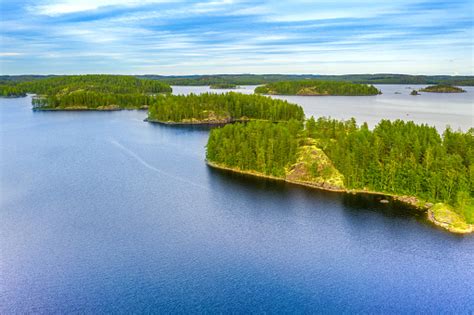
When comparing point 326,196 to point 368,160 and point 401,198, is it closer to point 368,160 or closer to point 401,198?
point 368,160

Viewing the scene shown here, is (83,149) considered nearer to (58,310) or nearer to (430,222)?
(58,310)

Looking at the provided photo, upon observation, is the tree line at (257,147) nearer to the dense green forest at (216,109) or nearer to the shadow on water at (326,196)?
the shadow on water at (326,196)

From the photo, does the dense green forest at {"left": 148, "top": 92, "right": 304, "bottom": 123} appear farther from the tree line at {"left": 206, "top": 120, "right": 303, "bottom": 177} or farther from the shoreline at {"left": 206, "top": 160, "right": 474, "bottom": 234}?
the shoreline at {"left": 206, "top": 160, "right": 474, "bottom": 234}

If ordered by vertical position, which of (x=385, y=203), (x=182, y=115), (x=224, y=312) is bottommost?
(x=224, y=312)

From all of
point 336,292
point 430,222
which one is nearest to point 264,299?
point 336,292

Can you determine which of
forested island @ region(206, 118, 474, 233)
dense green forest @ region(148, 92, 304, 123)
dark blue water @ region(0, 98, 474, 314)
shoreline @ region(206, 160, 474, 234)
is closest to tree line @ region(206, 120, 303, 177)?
forested island @ region(206, 118, 474, 233)
